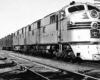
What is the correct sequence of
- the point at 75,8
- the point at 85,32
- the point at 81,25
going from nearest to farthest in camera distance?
the point at 85,32 < the point at 81,25 < the point at 75,8

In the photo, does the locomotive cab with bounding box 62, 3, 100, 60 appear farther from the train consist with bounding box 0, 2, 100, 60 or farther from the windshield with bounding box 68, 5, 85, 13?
the windshield with bounding box 68, 5, 85, 13

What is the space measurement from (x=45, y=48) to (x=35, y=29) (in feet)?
11.9

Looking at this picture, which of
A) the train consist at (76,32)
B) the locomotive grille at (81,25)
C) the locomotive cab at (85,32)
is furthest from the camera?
the locomotive grille at (81,25)

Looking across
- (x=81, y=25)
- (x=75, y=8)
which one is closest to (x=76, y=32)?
(x=81, y=25)

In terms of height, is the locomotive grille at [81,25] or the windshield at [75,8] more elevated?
the windshield at [75,8]

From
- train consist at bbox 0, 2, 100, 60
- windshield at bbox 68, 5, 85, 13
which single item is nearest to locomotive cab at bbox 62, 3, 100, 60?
train consist at bbox 0, 2, 100, 60

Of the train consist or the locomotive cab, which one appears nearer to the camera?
the locomotive cab

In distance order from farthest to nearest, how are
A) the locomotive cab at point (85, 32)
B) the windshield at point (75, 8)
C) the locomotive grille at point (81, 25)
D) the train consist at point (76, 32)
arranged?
1. the windshield at point (75, 8)
2. the locomotive grille at point (81, 25)
3. the train consist at point (76, 32)
4. the locomotive cab at point (85, 32)

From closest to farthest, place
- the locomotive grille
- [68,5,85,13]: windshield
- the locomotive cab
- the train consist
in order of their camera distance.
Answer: the locomotive cab, the train consist, the locomotive grille, [68,5,85,13]: windshield

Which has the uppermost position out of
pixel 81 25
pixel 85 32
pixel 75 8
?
pixel 75 8

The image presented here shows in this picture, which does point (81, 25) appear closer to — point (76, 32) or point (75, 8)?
point (76, 32)

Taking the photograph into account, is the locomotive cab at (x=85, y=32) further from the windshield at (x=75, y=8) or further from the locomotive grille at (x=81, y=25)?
the windshield at (x=75, y=8)

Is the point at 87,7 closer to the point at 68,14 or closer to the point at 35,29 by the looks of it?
the point at 68,14

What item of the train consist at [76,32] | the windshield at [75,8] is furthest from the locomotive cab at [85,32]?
the windshield at [75,8]
